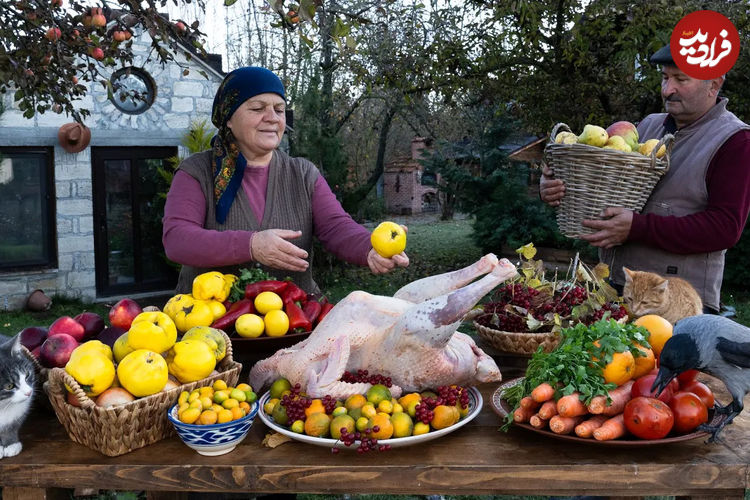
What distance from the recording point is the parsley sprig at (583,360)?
179 cm

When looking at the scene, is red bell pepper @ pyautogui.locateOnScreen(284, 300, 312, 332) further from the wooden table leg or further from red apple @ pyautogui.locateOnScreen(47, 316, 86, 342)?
the wooden table leg

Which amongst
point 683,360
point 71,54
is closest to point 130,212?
point 71,54

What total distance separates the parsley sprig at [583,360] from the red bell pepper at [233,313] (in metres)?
1.08

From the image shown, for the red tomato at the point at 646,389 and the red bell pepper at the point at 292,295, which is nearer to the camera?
the red tomato at the point at 646,389

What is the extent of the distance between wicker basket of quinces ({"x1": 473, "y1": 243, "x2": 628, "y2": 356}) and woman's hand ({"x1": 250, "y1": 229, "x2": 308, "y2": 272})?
2.67ft

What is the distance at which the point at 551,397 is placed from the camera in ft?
5.92

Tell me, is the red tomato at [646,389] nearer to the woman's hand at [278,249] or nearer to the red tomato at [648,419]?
the red tomato at [648,419]

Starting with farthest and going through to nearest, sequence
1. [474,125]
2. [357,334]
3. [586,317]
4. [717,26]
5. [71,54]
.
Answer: [474,125] < [717,26] < [71,54] < [586,317] < [357,334]

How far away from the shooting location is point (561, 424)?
1.74 meters

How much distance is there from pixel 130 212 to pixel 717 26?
8.48 meters

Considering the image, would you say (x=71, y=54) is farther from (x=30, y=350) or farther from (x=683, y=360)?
(x=683, y=360)

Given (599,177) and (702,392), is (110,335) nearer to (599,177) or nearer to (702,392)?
(702,392)

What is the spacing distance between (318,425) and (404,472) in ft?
0.87

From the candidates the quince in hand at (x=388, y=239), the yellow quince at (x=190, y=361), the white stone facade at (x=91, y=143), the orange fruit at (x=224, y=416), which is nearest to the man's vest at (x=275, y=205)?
the quince in hand at (x=388, y=239)
